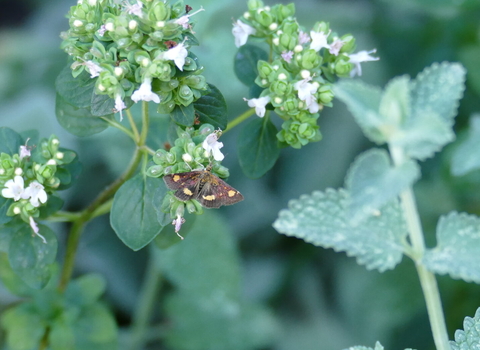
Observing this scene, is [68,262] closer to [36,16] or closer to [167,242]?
[167,242]

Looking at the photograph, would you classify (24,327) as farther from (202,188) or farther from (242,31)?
(242,31)

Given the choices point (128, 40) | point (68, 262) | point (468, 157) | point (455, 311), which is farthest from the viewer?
point (455, 311)

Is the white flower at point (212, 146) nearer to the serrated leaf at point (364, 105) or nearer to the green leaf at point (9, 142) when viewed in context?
the serrated leaf at point (364, 105)

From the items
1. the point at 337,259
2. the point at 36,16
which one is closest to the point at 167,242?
the point at 337,259

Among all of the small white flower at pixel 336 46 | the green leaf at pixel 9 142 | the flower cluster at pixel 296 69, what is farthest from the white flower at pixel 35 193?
the small white flower at pixel 336 46

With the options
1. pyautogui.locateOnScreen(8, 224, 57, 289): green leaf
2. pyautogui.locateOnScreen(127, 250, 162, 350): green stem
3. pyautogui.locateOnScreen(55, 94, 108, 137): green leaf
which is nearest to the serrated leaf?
pyautogui.locateOnScreen(55, 94, 108, 137): green leaf

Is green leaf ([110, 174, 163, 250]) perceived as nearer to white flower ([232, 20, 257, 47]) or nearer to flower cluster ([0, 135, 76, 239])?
flower cluster ([0, 135, 76, 239])

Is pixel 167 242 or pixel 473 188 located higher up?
pixel 473 188
